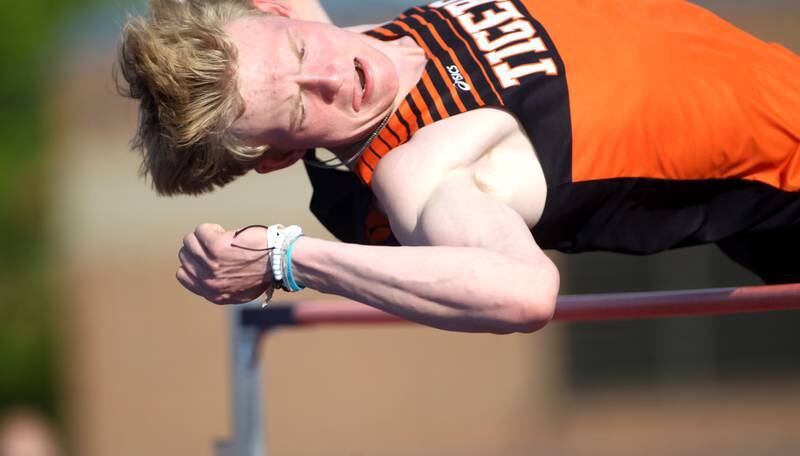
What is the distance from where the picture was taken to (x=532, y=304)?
1724 millimetres

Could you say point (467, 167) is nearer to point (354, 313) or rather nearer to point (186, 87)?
point (186, 87)

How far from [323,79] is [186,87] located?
0.23 metres

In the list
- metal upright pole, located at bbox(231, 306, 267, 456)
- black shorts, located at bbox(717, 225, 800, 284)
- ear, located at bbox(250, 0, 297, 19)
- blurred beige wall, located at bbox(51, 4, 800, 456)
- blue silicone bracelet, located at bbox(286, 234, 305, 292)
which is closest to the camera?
blue silicone bracelet, located at bbox(286, 234, 305, 292)

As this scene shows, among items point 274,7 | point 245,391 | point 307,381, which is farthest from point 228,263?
point 307,381

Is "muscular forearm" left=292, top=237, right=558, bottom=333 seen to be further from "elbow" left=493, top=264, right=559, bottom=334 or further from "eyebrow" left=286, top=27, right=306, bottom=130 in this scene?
"eyebrow" left=286, top=27, right=306, bottom=130

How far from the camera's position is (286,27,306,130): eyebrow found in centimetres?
199

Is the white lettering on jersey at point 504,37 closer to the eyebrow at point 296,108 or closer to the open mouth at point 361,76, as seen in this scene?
the open mouth at point 361,76

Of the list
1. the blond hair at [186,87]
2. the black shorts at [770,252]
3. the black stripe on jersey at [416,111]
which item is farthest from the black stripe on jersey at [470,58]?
the black shorts at [770,252]

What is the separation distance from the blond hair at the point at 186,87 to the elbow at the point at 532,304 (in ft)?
1.93

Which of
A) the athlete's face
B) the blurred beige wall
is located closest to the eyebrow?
the athlete's face

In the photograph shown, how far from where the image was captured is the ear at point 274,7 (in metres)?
2.12

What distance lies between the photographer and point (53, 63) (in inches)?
316

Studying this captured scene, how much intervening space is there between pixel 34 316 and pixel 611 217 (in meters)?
6.32

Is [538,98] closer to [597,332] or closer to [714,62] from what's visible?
[714,62]
